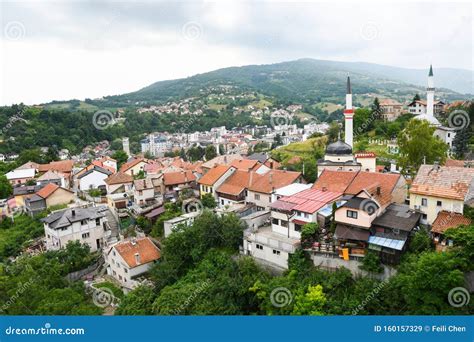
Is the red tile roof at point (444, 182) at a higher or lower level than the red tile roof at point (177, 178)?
higher

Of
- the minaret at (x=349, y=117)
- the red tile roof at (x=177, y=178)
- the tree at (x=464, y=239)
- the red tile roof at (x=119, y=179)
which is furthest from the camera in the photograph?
the red tile roof at (x=119, y=179)

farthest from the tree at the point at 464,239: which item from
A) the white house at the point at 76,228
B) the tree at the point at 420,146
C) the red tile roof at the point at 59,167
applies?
the red tile roof at the point at 59,167

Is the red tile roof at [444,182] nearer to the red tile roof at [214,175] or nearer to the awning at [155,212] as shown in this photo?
the red tile roof at [214,175]

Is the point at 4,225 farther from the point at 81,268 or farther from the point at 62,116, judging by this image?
the point at 62,116

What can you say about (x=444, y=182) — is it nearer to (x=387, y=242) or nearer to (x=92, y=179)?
(x=387, y=242)

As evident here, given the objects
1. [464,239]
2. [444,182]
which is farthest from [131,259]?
[444,182]

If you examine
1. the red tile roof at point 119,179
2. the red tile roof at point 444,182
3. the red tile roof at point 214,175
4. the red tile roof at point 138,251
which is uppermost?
the red tile roof at point 444,182

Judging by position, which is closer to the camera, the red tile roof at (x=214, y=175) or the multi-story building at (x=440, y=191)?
the multi-story building at (x=440, y=191)
